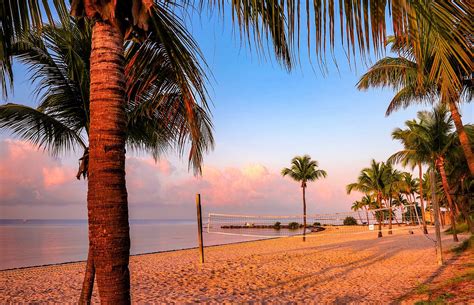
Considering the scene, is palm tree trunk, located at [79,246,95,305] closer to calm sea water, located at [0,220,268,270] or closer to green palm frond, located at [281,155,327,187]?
calm sea water, located at [0,220,268,270]

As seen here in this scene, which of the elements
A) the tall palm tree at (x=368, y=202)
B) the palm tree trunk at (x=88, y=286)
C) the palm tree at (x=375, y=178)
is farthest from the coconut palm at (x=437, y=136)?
the tall palm tree at (x=368, y=202)

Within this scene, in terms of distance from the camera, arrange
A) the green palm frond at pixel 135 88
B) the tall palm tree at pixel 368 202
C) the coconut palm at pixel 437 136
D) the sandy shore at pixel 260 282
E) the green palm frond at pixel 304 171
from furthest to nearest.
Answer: the tall palm tree at pixel 368 202, the green palm frond at pixel 304 171, the coconut palm at pixel 437 136, the sandy shore at pixel 260 282, the green palm frond at pixel 135 88

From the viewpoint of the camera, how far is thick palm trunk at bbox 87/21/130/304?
7.77 feet

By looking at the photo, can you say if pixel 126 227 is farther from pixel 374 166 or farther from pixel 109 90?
pixel 374 166

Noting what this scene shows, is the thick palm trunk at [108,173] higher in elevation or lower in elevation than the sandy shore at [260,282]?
higher

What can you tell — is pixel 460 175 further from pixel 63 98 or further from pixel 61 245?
pixel 61 245

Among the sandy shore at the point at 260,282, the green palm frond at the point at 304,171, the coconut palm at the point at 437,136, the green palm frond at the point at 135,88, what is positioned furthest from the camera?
the green palm frond at the point at 304,171

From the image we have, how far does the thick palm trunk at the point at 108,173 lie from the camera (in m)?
2.37

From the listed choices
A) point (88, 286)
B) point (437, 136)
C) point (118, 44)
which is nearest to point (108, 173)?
point (118, 44)

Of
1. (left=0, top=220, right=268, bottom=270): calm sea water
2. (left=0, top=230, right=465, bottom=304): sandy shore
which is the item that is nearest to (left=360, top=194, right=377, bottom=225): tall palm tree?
(left=0, top=220, right=268, bottom=270): calm sea water

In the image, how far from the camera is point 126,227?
2.45 meters

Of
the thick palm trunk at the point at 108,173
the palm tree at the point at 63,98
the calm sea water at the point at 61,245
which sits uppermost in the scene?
the palm tree at the point at 63,98

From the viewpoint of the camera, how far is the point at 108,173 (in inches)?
96.4

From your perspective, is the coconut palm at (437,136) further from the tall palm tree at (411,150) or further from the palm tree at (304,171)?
the palm tree at (304,171)
